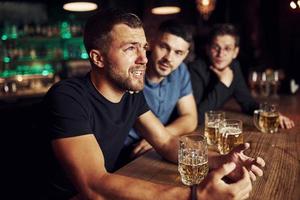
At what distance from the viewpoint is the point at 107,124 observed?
→ 5.36ft

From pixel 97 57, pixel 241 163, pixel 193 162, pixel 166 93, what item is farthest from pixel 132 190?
pixel 166 93

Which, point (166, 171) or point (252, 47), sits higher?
point (252, 47)

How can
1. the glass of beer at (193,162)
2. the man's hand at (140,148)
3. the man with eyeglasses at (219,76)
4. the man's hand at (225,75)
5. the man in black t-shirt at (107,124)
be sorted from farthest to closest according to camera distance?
the man's hand at (225,75)
the man with eyeglasses at (219,76)
the man's hand at (140,148)
the glass of beer at (193,162)
the man in black t-shirt at (107,124)

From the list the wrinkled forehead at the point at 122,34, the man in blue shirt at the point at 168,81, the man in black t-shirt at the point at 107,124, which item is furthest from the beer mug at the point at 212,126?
the wrinkled forehead at the point at 122,34

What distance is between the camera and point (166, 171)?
146 cm

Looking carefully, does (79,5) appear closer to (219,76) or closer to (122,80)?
(219,76)

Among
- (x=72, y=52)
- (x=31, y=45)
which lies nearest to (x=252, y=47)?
(x=72, y=52)

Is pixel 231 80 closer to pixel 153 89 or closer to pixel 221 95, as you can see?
pixel 221 95

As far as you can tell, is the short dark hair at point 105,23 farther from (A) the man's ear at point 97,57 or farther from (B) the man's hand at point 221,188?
(B) the man's hand at point 221,188

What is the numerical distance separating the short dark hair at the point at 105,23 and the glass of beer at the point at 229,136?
63cm

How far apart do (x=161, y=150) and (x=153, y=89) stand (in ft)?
2.51

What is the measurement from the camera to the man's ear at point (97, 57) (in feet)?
5.32

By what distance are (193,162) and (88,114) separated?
50cm

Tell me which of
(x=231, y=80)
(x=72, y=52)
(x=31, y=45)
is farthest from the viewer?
(x=72, y=52)
